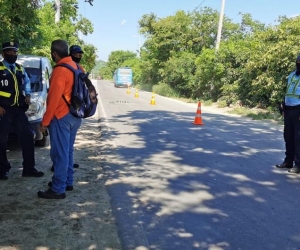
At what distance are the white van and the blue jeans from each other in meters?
2.22

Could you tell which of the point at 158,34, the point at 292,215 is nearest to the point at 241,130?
the point at 292,215

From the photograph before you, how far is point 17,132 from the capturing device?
5141mm

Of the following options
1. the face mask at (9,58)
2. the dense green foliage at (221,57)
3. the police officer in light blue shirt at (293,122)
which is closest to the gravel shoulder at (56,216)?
the face mask at (9,58)

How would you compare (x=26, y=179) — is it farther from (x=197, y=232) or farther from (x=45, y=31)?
(x=45, y=31)

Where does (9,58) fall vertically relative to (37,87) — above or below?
above

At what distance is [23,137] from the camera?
5.16 m

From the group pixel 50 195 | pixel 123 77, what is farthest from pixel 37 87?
pixel 123 77

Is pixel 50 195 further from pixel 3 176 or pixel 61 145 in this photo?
pixel 3 176

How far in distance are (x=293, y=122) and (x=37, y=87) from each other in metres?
4.95

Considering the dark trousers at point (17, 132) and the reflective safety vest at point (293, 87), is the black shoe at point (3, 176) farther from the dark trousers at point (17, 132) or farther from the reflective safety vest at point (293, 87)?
the reflective safety vest at point (293, 87)

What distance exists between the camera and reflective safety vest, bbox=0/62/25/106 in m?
4.92

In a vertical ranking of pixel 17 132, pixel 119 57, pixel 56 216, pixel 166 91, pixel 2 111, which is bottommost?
pixel 56 216

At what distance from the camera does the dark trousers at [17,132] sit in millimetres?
5016

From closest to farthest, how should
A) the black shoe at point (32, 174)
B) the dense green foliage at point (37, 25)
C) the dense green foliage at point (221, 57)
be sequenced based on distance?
the black shoe at point (32, 174)
the dense green foliage at point (37, 25)
the dense green foliage at point (221, 57)
